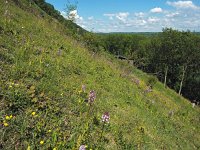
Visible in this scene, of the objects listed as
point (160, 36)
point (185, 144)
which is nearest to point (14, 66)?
point (185, 144)

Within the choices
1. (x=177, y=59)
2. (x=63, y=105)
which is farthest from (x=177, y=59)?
(x=63, y=105)

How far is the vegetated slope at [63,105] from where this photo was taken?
536cm

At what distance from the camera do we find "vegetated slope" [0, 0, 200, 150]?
536cm

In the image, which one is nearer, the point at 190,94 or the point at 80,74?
the point at 80,74

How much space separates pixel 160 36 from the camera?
2422 inches

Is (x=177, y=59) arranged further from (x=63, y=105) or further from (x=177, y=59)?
(x=63, y=105)

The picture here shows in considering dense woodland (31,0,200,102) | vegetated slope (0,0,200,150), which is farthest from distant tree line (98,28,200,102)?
vegetated slope (0,0,200,150)

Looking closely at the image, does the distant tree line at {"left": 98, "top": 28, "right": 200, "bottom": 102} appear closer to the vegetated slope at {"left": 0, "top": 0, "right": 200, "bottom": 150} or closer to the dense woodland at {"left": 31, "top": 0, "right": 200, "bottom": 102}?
the dense woodland at {"left": 31, "top": 0, "right": 200, "bottom": 102}

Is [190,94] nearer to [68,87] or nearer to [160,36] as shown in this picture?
[160,36]

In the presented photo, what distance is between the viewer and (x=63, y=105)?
21.9ft

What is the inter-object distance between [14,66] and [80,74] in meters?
3.09

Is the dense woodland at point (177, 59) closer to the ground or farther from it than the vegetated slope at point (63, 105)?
closer to the ground

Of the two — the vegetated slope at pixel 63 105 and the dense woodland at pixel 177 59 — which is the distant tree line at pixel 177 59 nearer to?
the dense woodland at pixel 177 59

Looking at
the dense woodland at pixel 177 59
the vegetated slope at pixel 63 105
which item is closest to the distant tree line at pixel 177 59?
the dense woodland at pixel 177 59
